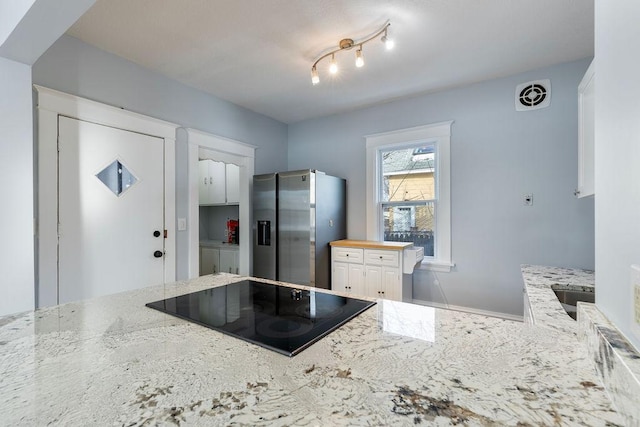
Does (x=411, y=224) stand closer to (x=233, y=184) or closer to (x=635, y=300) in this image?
(x=233, y=184)

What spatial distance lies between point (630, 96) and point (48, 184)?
9.86ft

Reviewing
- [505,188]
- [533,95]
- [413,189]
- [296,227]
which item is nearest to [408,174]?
[413,189]

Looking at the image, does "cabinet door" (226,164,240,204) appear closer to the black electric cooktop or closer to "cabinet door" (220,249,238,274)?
"cabinet door" (220,249,238,274)

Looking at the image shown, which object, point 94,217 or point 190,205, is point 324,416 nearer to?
point 94,217

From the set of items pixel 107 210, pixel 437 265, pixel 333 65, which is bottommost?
pixel 437 265

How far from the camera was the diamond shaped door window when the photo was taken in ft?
7.93

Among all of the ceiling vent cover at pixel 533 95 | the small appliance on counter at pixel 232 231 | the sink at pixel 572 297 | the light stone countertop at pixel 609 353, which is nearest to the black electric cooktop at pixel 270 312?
the light stone countertop at pixel 609 353

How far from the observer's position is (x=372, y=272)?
10.2 feet

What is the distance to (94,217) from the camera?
2.36 m

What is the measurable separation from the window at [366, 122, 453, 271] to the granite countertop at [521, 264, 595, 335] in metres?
0.98

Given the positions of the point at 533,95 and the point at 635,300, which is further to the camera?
the point at 533,95

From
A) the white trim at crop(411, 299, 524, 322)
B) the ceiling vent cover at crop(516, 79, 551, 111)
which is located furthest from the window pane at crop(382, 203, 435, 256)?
the ceiling vent cover at crop(516, 79, 551, 111)

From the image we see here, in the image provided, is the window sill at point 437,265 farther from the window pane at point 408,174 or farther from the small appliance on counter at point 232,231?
the small appliance on counter at point 232,231

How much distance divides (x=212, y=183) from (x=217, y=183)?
0.37 feet
